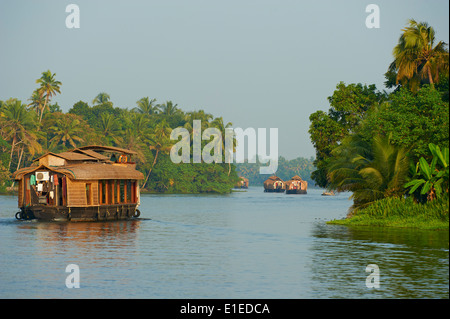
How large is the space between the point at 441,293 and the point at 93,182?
2630 cm

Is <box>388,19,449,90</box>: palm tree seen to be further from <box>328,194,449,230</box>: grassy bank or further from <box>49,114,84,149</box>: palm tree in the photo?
<box>49,114,84,149</box>: palm tree

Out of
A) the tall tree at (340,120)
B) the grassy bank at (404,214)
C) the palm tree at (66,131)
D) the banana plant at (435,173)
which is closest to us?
the banana plant at (435,173)

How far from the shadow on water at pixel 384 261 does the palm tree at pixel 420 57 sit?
1022cm

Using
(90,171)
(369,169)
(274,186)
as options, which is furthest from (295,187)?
(369,169)

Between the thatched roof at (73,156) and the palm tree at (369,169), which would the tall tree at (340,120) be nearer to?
the palm tree at (369,169)

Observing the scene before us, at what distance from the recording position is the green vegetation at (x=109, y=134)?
3494 inches

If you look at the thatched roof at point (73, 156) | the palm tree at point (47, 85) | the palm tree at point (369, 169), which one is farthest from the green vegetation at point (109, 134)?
the palm tree at point (369, 169)

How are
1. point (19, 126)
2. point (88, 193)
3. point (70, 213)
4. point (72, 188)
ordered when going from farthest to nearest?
point (19, 126) < point (88, 193) < point (70, 213) < point (72, 188)

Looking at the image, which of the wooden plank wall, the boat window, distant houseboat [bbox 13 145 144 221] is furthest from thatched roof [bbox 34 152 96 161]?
the wooden plank wall

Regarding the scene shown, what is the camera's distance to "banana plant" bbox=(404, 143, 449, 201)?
31145 millimetres

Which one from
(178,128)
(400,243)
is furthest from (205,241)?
(178,128)

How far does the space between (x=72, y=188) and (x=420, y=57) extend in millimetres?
21428

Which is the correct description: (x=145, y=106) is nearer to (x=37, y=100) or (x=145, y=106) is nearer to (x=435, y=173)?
(x=37, y=100)

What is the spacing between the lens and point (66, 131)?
313 ft
